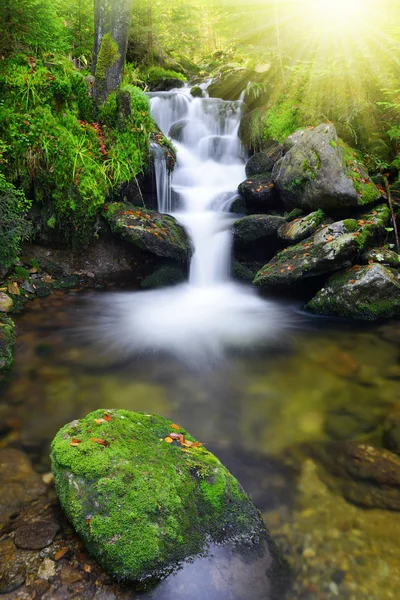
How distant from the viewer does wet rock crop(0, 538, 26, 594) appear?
1966 mm

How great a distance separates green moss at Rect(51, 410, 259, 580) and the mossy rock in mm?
5124

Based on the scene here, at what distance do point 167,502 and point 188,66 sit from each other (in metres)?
22.3

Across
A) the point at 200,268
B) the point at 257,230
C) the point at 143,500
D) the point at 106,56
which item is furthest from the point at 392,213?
the point at 143,500

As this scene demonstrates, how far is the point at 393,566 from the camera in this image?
7.31 ft

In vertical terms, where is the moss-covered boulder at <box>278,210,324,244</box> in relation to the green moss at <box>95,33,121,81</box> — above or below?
below

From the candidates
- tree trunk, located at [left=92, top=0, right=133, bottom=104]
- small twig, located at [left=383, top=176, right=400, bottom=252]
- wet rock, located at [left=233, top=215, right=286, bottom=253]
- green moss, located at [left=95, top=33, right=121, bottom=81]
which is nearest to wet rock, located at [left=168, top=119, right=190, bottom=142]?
tree trunk, located at [left=92, top=0, right=133, bottom=104]

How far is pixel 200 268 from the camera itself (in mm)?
8055

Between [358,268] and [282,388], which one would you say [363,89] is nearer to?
[358,268]

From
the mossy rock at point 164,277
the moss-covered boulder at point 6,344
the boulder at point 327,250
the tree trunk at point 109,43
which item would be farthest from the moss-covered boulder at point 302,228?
the moss-covered boulder at point 6,344

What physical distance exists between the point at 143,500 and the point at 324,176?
6398 mm

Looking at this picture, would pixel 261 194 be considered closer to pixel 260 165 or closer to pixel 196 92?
pixel 260 165

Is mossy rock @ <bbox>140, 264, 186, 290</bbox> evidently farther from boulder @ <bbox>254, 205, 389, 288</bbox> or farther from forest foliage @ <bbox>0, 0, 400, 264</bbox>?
boulder @ <bbox>254, 205, 389, 288</bbox>

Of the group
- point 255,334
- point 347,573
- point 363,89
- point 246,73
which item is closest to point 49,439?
point 347,573

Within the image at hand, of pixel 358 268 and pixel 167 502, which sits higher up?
pixel 358 268
